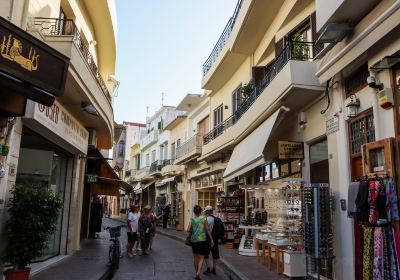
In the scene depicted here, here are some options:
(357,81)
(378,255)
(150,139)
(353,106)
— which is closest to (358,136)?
(353,106)

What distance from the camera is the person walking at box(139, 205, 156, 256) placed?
1403 centimetres

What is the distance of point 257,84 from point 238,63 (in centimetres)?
453

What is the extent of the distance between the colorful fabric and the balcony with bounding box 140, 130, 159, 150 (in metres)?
28.5

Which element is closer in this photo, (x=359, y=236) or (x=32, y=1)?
(x=359, y=236)

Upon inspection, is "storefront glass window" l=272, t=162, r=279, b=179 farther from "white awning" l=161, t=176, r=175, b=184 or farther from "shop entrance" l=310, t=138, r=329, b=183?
"white awning" l=161, t=176, r=175, b=184

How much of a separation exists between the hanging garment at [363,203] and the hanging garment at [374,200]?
7 cm

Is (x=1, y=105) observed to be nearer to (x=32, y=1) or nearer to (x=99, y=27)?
(x=32, y=1)

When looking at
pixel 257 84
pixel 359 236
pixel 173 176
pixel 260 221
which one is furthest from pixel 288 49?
pixel 173 176

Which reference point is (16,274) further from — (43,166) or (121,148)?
(121,148)

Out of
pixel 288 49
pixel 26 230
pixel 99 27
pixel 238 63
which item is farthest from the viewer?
pixel 238 63

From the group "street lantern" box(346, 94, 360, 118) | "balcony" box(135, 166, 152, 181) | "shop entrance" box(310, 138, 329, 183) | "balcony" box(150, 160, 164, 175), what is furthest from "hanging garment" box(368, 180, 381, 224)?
"balcony" box(135, 166, 152, 181)

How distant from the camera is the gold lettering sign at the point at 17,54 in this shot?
5781 mm

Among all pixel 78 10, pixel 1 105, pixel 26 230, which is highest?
pixel 78 10

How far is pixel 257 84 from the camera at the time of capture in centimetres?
1338
